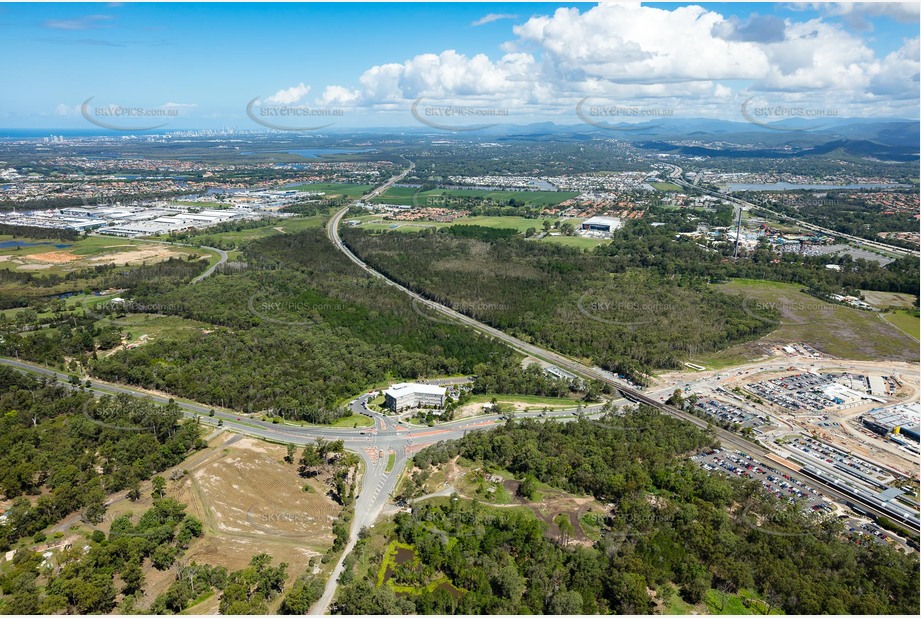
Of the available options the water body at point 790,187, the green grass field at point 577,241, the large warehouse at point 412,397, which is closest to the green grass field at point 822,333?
the large warehouse at point 412,397

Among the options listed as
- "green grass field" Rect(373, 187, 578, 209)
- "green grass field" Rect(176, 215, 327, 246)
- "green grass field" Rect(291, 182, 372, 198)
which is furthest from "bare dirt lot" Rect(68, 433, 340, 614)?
"green grass field" Rect(291, 182, 372, 198)

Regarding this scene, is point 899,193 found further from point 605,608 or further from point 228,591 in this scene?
point 228,591

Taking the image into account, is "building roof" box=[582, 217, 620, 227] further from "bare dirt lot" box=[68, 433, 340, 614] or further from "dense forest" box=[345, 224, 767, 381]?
"bare dirt lot" box=[68, 433, 340, 614]

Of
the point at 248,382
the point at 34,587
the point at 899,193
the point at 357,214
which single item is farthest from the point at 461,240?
the point at 899,193

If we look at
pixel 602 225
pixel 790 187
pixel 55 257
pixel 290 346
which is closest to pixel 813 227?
pixel 602 225

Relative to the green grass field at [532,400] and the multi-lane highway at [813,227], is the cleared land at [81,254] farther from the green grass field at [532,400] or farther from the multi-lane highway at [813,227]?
the multi-lane highway at [813,227]

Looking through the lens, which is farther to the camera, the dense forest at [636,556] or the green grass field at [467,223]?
the green grass field at [467,223]

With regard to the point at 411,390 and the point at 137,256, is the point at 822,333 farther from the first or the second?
the point at 137,256
